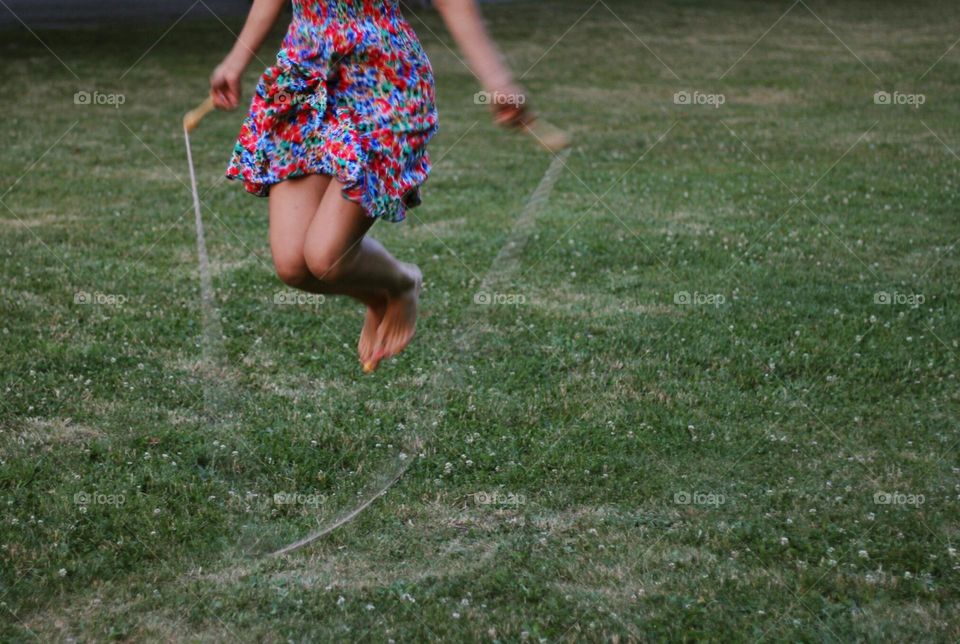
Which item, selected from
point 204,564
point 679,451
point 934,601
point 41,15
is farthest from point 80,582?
point 41,15

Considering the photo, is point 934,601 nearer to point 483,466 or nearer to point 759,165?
point 483,466

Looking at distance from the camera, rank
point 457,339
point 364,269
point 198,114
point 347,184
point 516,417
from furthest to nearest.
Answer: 1. point 457,339
2. point 516,417
3. point 364,269
4. point 198,114
5. point 347,184

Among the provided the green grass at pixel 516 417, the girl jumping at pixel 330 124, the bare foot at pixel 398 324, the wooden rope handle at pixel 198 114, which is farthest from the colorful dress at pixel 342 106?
the green grass at pixel 516 417

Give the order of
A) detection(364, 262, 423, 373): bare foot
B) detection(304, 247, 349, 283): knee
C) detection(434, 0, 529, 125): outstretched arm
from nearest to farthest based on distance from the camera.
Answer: detection(434, 0, 529, 125): outstretched arm, detection(304, 247, 349, 283): knee, detection(364, 262, 423, 373): bare foot

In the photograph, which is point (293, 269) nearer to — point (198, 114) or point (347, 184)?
point (347, 184)

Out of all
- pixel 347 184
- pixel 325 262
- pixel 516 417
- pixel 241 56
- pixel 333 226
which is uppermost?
pixel 241 56

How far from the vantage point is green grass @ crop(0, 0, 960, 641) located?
11.7 feet

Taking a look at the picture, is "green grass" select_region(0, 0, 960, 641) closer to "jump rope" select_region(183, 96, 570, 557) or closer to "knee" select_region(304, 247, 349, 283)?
"jump rope" select_region(183, 96, 570, 557)

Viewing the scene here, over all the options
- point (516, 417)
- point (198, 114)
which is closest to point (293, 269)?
point (198, 114)

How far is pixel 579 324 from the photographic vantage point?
6.07 metres

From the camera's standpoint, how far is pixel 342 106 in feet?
12.2

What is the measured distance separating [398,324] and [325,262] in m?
0.80

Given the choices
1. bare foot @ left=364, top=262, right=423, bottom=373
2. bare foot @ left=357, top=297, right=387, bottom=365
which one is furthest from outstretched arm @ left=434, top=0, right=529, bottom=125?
bare foot @ left=357, top=297, right=387, bottom=365

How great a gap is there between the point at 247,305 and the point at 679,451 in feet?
8.88
